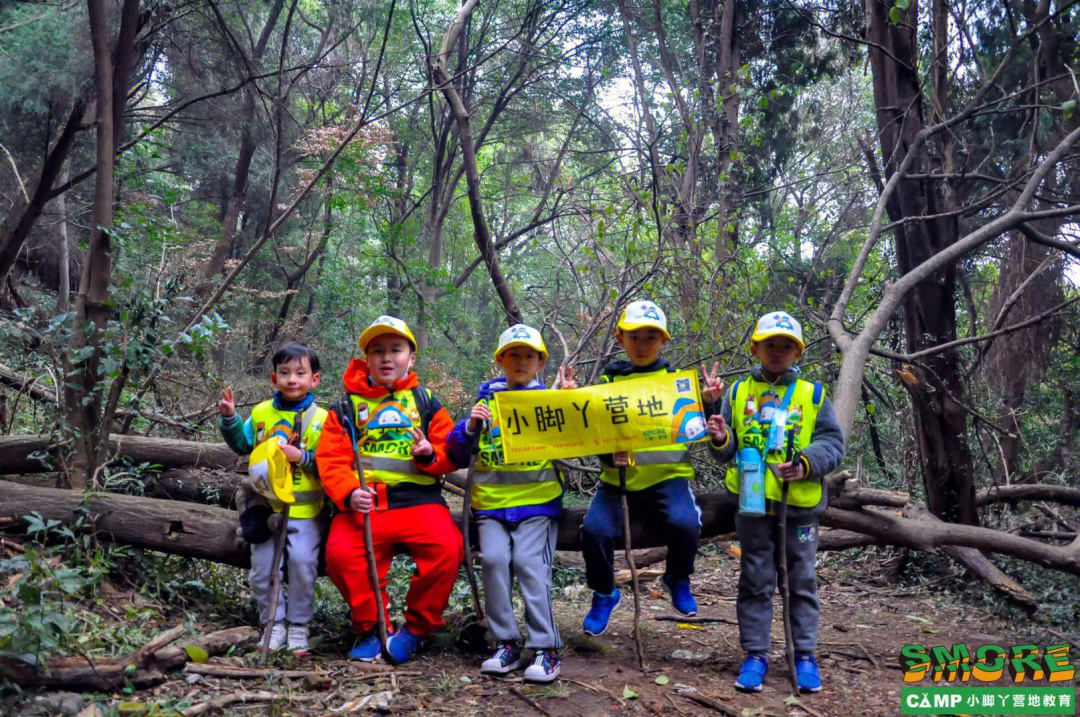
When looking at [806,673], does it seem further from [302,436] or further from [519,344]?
[302,436]

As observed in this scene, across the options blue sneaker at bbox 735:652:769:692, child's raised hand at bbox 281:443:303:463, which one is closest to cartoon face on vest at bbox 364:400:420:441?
child's raised hand at bbox 281:443:303:463

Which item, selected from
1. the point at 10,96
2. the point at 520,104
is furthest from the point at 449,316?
the point at 10,96

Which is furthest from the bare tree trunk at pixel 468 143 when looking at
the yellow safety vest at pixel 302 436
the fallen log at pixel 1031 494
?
the fallen log at pixel 1031 494

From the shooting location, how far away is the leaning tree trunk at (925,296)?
692cm

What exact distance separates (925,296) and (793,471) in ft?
12.3

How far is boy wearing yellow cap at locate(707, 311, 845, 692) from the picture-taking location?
4.19 m

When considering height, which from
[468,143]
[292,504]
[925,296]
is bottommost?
[292,504]

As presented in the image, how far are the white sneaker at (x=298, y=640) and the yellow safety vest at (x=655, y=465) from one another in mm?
1883

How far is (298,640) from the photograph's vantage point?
4.41 m

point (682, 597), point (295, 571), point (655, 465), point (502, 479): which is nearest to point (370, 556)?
point (295, 571)

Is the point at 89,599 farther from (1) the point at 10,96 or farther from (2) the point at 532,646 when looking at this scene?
(1) the point at 10,96

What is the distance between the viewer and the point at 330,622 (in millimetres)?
4992

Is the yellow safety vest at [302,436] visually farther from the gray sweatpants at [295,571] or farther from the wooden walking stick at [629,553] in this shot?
the wooden walking stick at [629,553]

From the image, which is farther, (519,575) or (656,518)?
(656,518)
